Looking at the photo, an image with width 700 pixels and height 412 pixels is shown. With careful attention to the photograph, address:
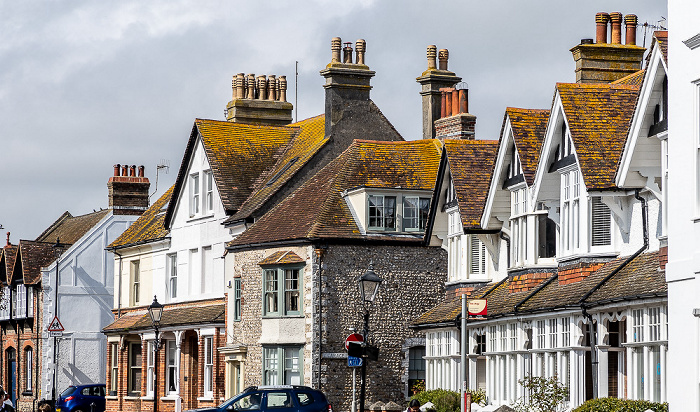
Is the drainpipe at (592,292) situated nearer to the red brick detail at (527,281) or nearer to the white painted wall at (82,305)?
the red brick detail at (527,281)

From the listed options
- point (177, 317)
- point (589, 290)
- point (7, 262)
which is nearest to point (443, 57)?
point (177, 317)

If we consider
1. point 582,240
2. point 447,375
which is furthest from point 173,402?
point 582,240

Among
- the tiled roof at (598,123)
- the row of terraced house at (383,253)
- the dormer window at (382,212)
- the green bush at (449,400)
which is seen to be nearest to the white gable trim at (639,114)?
the row of terraced house at (383,253)

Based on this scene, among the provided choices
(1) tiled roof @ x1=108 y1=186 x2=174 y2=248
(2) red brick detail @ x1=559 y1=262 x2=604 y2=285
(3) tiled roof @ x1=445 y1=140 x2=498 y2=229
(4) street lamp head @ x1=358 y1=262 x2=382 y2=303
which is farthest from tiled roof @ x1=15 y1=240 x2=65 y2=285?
(2) red brick detail @ x1=559 y1=262 x2=604 y2=285

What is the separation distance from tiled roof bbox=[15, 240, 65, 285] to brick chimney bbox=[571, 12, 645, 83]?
114ft

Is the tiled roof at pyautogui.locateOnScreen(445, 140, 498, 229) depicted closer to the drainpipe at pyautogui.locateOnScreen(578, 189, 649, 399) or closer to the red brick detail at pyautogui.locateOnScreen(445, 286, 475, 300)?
the red brick detail at pyautogui.locateOnScreen(445, 286, 475, 300)

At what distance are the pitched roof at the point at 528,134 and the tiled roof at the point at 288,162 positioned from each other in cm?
Answer: 1295

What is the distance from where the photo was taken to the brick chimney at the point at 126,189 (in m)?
62.3

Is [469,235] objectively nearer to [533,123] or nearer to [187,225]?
[533,123]

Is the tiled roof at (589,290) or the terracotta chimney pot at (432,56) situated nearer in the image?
the tiled roof at (589,290)

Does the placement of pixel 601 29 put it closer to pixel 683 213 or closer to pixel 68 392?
pixel 683 213

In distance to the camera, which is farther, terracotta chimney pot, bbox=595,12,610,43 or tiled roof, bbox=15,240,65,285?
tiled roof, bbox=15,240,65,285

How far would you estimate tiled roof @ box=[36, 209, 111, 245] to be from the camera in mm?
67188

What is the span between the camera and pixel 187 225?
4909 centimetres
